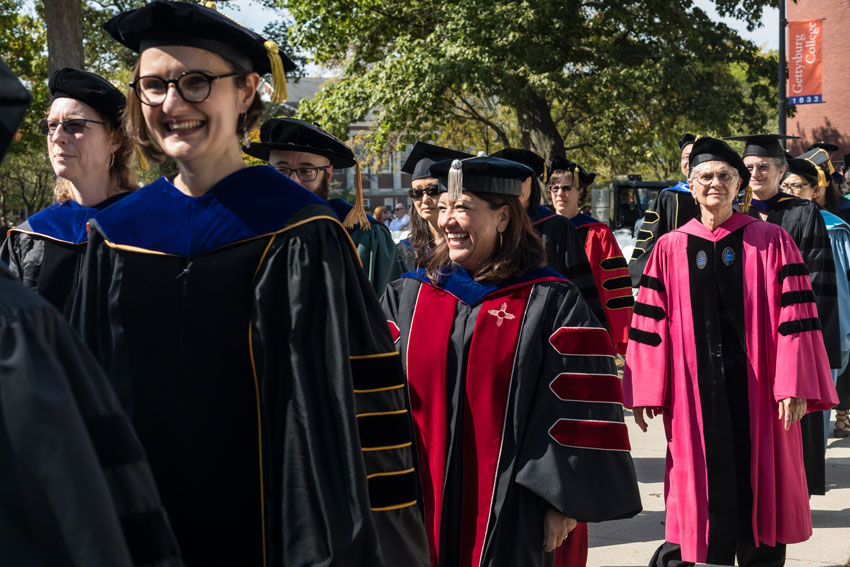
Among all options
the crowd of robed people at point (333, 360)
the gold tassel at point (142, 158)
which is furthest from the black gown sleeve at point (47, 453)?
the gold tassel at point (142, 158)

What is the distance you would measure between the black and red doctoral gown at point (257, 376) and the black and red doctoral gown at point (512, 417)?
38.5 inches

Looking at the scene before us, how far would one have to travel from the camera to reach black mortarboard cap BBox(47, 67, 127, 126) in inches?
137

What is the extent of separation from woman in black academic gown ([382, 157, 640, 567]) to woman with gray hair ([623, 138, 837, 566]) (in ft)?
4.64

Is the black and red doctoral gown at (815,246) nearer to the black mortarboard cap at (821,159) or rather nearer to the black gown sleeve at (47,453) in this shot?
the black mortarboard cap at (821,159)

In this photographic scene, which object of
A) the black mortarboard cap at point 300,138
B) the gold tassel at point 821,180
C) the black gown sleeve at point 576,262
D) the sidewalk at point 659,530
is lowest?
the sidewalk at point 659,530

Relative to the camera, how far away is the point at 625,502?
3.21 metres

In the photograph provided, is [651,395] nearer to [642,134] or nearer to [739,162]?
[739,162]

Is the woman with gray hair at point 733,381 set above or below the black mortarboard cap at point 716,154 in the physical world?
below

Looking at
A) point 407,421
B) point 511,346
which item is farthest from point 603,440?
point 407,421

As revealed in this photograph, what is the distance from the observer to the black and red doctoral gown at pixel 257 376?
210cm

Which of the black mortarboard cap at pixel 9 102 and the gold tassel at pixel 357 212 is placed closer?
the black mortarboard cap at pixel 9 102

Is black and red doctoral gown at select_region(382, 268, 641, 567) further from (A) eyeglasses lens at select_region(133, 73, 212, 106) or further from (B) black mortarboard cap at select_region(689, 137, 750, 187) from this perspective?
(B) black mortarboard cap at select_region(689, 137, 750, 187)

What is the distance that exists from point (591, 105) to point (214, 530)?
17843 millimetres

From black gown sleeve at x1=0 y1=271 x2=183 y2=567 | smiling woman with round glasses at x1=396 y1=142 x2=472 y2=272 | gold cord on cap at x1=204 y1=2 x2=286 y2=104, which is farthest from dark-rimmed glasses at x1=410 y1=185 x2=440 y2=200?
black gown sleeve at x1=0 y1=271 x2=183 y2=567
